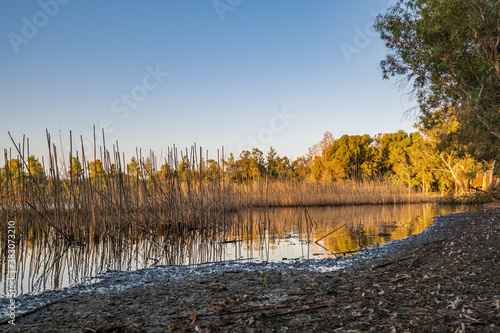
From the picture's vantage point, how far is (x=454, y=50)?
33.8 ft

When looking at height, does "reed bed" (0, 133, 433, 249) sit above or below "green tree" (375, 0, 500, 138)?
below

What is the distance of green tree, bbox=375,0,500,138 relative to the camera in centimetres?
972

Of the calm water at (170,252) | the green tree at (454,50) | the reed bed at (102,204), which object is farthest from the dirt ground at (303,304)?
the green tree at (454,50)

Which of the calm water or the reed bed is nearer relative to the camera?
the calm water

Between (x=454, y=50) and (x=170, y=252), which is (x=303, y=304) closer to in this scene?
(x=170, y=252)

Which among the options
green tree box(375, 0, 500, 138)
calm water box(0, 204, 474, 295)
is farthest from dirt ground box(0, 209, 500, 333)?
green tree box(375, 0, 500, 138)

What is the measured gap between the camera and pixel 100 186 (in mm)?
9281

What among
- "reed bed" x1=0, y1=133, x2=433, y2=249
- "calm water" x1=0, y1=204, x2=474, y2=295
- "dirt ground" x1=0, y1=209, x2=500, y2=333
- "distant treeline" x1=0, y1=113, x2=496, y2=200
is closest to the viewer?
"dirt ground" x1=0, y1=209, x2=500, y2=333

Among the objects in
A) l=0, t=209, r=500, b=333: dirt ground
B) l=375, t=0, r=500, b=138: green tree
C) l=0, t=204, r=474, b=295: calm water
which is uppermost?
l=375, t=0, r=500, b=138: green tree

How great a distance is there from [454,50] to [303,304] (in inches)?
395

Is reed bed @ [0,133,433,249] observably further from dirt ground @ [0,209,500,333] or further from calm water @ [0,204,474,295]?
dirt ground @ [0,209,500,333]

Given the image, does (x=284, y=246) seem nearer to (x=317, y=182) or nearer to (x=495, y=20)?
(x=495, y=20)

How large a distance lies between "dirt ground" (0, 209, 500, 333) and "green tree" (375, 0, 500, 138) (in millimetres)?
7436

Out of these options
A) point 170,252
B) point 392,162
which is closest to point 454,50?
point 170,252
